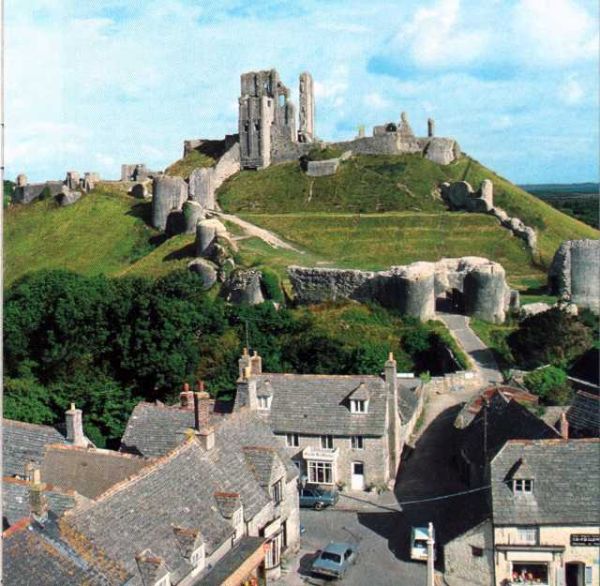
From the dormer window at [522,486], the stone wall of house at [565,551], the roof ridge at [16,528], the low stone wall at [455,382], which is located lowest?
the stone wall of house at [565,551]

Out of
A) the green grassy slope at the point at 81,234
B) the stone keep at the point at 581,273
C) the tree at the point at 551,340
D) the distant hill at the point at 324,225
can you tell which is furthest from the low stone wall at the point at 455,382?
the green grassy slope at the point at 81,234

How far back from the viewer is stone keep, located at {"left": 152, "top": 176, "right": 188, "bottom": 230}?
69.1 metres

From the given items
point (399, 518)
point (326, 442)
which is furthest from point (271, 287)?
point (399, 518)

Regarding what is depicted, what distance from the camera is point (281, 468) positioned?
25.9 metres

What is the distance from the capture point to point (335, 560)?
24672 millimetres

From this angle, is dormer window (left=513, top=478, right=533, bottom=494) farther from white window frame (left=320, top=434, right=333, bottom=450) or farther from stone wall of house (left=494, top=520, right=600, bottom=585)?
white window frame (left=320, top=434, right=333, bottom=450)

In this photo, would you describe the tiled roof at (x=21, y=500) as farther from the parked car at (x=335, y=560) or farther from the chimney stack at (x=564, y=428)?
the chimney stack at (x=564, y=428)

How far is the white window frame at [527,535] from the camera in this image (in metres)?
22.5

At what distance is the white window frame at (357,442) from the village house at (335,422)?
11 millimetres

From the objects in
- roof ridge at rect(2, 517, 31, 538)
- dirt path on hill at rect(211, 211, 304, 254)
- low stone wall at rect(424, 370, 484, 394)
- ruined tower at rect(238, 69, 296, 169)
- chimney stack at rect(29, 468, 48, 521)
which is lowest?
low stone wall at rect(424, 370, 484, 394)

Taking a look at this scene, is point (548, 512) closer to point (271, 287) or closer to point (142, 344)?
point (142, 344)

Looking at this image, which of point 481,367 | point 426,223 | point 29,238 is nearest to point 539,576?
point 481,367

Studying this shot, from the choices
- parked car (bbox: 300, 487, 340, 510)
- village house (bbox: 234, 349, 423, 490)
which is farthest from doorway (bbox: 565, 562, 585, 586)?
village house (bbox: 234, 349, 423, 490)

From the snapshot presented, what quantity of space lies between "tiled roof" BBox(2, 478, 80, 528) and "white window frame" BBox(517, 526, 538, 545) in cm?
1114
